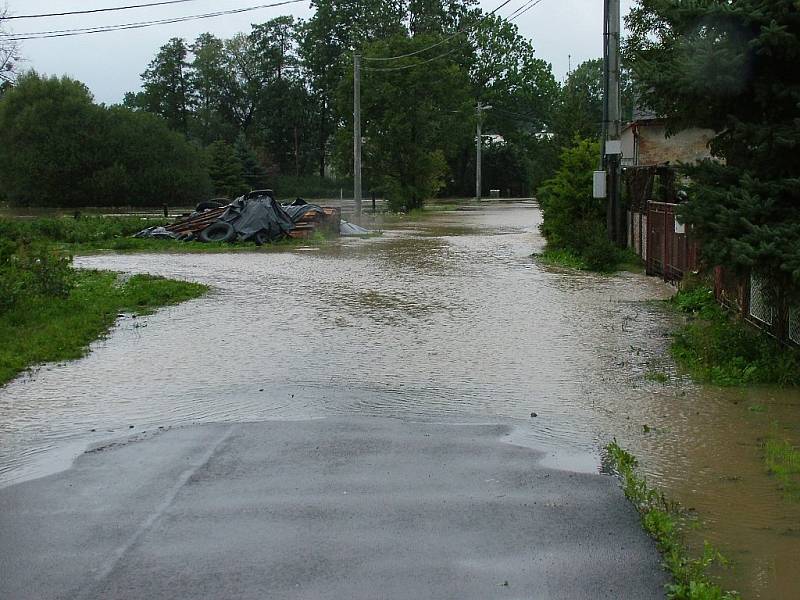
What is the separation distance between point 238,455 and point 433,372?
11.0 ft

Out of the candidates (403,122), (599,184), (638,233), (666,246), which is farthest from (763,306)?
(403,122)

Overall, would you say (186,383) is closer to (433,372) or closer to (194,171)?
(433,372)

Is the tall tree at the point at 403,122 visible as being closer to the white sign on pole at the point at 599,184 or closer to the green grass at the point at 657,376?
the white sign on pole at the point at 599,184

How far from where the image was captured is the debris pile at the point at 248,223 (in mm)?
27906

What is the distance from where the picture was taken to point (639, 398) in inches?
344

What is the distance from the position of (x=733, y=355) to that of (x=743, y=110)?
2.40 meters

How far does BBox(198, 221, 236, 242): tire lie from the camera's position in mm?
27812

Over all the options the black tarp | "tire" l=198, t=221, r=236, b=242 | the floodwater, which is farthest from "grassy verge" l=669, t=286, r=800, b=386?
the black tarp

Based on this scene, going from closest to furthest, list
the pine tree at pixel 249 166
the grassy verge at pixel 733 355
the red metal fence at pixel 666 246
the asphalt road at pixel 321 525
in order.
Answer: the asphalt road at pixel 321 525, the grassy verge at pixel 733 355, the red metal fence at pixel 666 246, the pine tree at pixel 249 166

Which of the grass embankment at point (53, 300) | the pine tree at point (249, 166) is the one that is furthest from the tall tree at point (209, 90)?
the grass embankment at point (53, 300)

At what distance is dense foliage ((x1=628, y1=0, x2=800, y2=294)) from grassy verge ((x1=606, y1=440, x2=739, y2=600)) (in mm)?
2540

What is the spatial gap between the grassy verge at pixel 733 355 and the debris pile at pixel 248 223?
58.7 feet

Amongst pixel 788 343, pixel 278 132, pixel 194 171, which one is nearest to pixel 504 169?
pixel 278 132

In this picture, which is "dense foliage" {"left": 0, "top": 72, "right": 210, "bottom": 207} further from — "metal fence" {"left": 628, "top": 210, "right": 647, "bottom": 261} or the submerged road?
the submerged road
